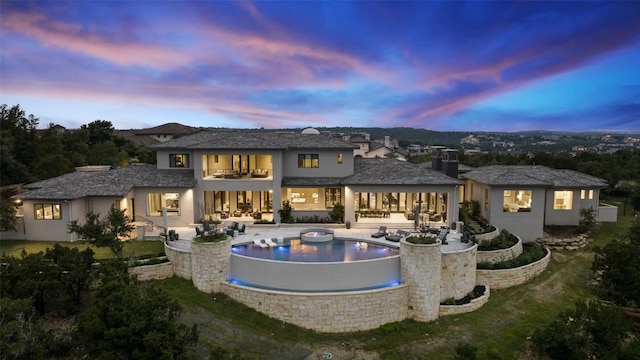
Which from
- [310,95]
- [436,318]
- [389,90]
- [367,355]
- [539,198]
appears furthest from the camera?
[310,95]

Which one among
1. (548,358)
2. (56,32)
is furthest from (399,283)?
(56,32)

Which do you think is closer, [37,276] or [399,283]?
[37,276]

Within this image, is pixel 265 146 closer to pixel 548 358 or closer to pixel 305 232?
pixel 305 232

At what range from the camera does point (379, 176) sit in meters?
27.1

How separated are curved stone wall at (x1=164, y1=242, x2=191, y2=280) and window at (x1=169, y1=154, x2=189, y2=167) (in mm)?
10828

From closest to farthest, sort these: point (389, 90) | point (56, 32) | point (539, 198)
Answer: point (56, 32) → point (539, 198) → point (389, 90)

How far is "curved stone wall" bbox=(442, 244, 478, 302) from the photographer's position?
63.8ft

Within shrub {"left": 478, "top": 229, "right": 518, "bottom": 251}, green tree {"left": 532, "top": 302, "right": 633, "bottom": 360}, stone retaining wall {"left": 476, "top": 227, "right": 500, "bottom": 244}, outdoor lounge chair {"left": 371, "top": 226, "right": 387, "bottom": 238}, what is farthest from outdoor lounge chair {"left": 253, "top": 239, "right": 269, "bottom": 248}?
green tree {"left": 532, "top": 302, "right": 633, "bottom": 360}

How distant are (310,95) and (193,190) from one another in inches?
1375

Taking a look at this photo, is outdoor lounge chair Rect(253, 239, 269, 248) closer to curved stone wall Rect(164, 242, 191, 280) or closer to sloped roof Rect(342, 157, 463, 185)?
curved stone wall Rect(164, 242, 191, 280)

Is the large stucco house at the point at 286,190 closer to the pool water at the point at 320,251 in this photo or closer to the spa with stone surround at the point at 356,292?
the pool water at the point at 320,251

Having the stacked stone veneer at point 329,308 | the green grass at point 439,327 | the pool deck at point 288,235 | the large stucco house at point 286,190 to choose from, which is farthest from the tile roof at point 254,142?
the stacked stone veneer at point 329,308

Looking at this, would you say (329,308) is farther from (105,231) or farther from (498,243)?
(105,231)

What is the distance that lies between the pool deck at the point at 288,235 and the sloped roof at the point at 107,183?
3818mm
